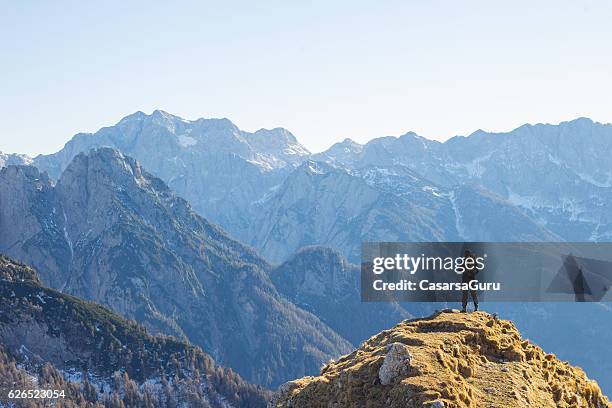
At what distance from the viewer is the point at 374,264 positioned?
6312 cm

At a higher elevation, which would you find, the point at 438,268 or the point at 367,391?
the point at 438,268

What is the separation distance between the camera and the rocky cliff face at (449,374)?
3428cm

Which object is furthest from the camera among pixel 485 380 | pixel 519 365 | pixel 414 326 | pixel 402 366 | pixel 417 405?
pixel 414 326

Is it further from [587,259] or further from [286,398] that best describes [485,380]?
[587,259]

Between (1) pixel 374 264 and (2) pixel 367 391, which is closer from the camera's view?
(2) pixel 367 391

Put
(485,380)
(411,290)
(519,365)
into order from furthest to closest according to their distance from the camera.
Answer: (411,290) → (519,365) → (485,380)

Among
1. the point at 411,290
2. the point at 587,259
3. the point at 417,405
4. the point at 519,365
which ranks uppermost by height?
the point at 587,259

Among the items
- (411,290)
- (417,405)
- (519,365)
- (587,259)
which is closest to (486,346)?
(519,365)

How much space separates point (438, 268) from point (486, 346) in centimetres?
1882

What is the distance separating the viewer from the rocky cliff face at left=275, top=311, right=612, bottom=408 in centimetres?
3428

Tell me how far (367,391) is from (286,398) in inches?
328

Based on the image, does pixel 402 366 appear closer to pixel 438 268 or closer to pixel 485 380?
pixel 485 380

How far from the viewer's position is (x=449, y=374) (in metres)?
35.7

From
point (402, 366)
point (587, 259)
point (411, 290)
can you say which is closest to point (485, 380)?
point (402, 366)
